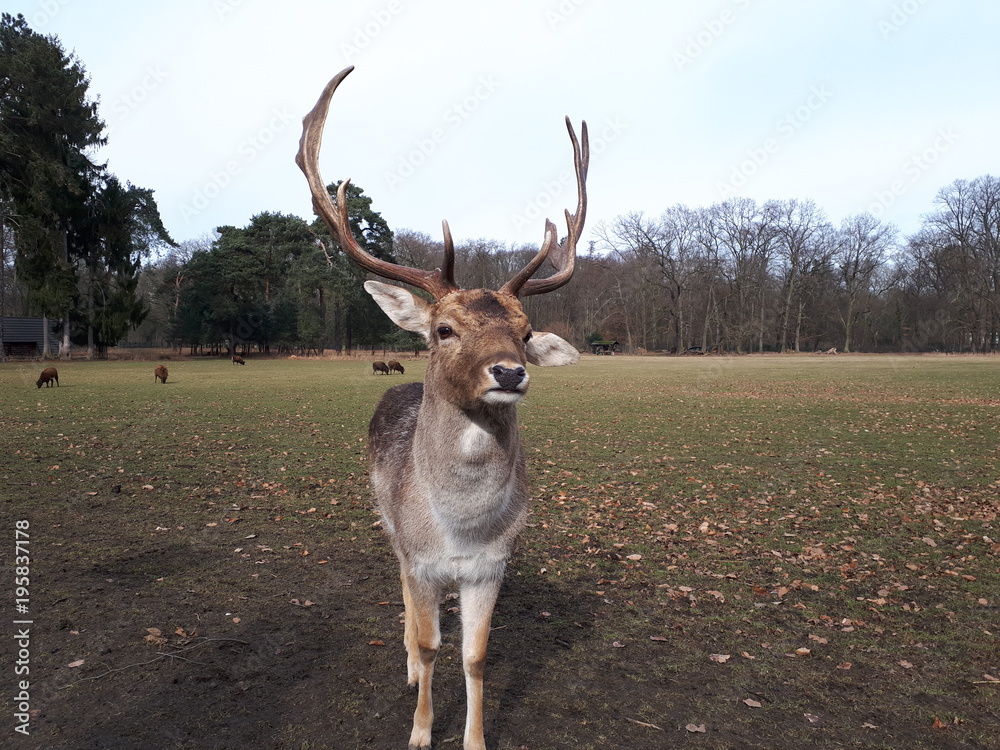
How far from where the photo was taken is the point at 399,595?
5.64 meters

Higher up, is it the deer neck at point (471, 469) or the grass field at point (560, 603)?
the deer neck at point (471, 469)

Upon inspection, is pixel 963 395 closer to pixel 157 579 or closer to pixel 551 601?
pixel 551 601

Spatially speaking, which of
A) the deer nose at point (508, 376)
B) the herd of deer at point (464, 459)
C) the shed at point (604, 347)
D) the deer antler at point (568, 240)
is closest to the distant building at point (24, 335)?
the shed at point (604, 347)

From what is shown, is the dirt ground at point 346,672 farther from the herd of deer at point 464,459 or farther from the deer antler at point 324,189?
the deer antler at point 324,189

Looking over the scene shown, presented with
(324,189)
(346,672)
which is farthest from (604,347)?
(346,672)

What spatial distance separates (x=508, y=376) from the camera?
119 inches

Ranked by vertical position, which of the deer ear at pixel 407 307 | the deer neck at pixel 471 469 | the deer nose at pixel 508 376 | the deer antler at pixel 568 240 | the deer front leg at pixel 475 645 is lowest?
the deer front leg at pixel 475 645

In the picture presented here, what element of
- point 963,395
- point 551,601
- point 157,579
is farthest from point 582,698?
point 963,395

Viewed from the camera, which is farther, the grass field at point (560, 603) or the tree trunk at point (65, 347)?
the tree trunk at point (65, 347)

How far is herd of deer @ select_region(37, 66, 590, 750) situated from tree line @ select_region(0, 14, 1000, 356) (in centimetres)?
3666

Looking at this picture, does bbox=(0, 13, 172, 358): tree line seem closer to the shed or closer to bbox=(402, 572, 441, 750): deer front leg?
the shed

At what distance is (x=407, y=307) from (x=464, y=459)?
1035 millimetres

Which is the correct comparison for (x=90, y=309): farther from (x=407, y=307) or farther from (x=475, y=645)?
(x=475, y=645)

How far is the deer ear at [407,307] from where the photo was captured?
12.6 feet
